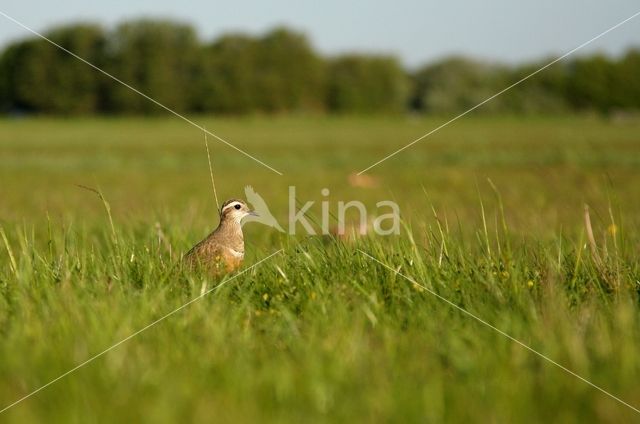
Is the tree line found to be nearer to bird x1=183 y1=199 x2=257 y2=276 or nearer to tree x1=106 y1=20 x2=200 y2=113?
tree x1=106 y1=20 x2=200 y2=113

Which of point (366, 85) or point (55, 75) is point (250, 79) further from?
point (366, 85)

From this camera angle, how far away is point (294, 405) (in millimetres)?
3516

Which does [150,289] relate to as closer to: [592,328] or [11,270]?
[11,270]

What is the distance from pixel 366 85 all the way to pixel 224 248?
463 ft

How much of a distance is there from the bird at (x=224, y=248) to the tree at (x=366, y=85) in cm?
13623

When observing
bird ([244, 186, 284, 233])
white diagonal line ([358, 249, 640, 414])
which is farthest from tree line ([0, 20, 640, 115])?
white diagonal line ([358, 249, 640, 414])

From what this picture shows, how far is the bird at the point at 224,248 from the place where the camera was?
18.3ft

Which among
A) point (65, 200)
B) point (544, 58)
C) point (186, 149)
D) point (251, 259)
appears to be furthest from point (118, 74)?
point (251, 259)

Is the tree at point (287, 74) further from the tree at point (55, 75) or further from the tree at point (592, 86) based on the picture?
the tree at point (592, 86)

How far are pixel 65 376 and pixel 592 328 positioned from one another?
274cm

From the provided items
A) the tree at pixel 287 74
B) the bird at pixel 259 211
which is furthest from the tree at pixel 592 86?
the bird at pixel 259 211

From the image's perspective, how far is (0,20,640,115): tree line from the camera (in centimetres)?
11200

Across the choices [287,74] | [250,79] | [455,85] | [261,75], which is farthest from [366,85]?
[250,79]

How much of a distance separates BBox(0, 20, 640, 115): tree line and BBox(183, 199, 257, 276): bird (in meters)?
104
